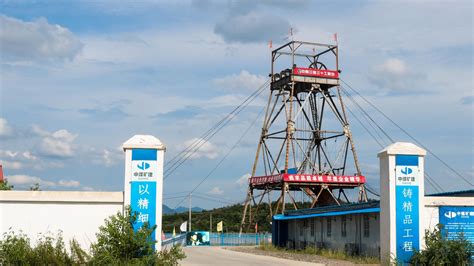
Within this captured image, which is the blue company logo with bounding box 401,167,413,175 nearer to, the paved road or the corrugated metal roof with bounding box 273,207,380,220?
the paved road

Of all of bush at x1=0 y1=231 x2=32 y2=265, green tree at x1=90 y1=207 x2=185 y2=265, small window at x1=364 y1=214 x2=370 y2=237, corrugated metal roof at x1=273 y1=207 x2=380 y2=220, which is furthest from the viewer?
small window at x1=364 y1=214 x2=370 y2=237

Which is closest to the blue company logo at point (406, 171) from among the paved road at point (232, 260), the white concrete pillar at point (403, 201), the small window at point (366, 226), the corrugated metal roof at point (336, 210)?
the white concrete pillar at point (403, 201)

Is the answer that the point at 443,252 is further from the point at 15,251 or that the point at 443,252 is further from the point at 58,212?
the point at 15,251

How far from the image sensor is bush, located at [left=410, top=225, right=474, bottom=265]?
56.4 feet

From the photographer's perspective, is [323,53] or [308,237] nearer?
[308,237]

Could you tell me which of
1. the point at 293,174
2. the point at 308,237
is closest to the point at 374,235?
the point at 308,237

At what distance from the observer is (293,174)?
5306cm

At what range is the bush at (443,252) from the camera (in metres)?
17.2

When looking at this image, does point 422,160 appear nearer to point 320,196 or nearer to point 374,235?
point 374,235

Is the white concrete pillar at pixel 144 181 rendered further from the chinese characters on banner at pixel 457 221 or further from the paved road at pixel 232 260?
the paved road at pixel 232 260

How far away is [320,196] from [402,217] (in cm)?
3859

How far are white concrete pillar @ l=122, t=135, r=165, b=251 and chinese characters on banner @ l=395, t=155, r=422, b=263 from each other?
21.0ft

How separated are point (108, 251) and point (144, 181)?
77.6 inches

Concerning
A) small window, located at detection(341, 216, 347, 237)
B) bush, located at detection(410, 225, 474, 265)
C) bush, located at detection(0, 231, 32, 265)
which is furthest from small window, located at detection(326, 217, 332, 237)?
bush, located at detection(0, 231, 32, 265)
